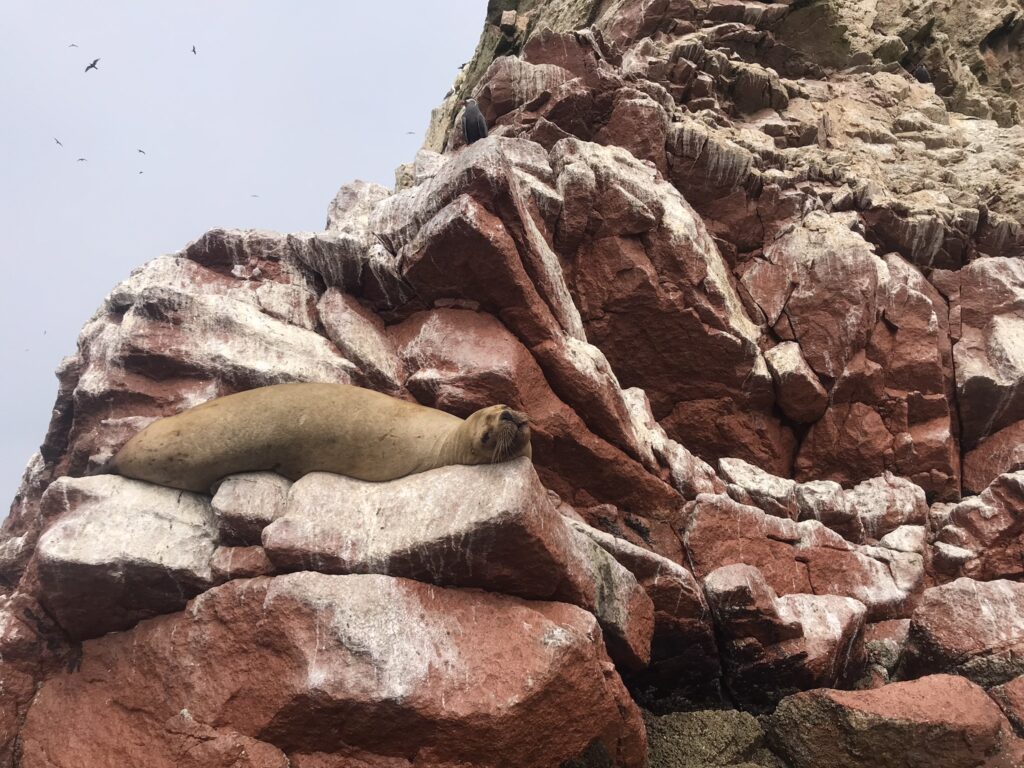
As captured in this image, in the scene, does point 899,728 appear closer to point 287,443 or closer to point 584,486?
point 584,486

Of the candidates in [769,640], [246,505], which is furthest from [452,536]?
[769,640]

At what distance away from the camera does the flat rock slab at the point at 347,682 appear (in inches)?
225

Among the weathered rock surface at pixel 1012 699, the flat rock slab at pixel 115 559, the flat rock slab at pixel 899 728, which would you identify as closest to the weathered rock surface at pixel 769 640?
the flat rock slab at pixel 899 728

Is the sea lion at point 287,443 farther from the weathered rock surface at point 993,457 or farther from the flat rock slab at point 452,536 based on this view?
the weathered rock surface at point 993,457

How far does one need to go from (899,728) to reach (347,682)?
4.77 m

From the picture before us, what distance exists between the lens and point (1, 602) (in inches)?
297

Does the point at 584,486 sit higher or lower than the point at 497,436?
lower

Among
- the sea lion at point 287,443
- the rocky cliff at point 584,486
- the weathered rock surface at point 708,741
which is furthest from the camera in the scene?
the sea lion at point 287,443

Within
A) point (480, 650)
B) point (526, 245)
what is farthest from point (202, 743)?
point (526, 245)

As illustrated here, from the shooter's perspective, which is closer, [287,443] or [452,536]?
[452,536]

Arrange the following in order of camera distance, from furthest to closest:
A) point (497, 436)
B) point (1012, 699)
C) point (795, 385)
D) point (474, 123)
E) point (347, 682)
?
1. point (474, 123)
2. point (795, 385)
3. point (1012, 699)
4. point (497, 436)
5. point (347, 682)

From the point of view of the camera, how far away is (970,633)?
801 cm

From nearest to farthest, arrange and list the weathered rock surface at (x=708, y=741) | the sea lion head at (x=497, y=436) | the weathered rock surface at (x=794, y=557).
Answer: the sea lion head at (x=497, y=436)
the weathered rock surface at (x=708, y=741)
the weathered rock surface at (x=794, y=557)

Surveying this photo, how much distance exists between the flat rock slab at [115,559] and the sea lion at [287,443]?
18.9 inches
